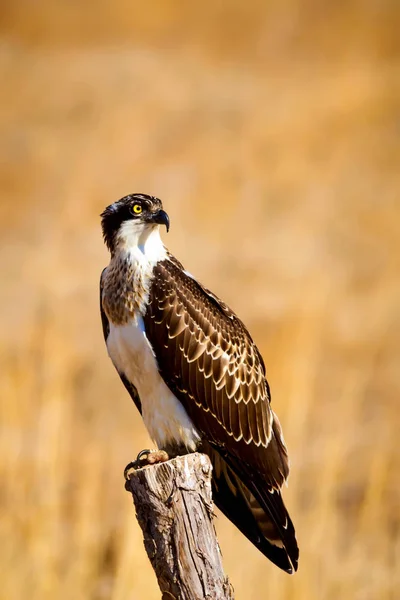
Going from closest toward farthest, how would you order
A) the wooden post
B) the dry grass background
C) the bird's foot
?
the wooden post
the bird's foot
the dry grass background

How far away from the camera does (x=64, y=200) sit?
18984 millimetres

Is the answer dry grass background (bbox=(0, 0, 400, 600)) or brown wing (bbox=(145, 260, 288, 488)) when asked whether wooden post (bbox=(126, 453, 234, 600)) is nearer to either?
brown wing (bbox=(145, 260, 288, 488))

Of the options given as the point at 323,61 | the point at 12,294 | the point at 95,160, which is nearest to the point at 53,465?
the point at 12,294

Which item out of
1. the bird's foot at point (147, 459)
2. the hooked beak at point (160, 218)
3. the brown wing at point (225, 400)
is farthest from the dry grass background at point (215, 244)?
the hooked beak at point (160, 218)

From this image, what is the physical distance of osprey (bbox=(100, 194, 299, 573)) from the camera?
6.66 metres

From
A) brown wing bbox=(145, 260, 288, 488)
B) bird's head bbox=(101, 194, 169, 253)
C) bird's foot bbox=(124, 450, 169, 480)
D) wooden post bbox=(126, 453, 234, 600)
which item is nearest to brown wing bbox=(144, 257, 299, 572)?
brown wing bbox=(145, 260, 288, 488)

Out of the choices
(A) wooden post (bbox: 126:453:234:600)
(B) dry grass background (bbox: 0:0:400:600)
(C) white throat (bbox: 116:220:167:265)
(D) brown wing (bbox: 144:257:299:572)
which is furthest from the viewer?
(B) dry grass background (bbox: 0:0:400:600)

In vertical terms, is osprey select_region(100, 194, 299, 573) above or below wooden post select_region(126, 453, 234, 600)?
above

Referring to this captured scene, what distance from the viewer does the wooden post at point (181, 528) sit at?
5375 mm

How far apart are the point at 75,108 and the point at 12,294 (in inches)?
307

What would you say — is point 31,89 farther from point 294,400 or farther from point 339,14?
point 294,400

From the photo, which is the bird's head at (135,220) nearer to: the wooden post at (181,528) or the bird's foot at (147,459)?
the bird's foot at (147,459)

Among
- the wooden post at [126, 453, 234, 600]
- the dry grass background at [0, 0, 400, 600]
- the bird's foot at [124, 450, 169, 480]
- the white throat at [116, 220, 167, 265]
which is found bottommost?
the wooden post at [126, 453, 234, 600]

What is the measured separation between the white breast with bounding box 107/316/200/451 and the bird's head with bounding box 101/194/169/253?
0.54 meters
